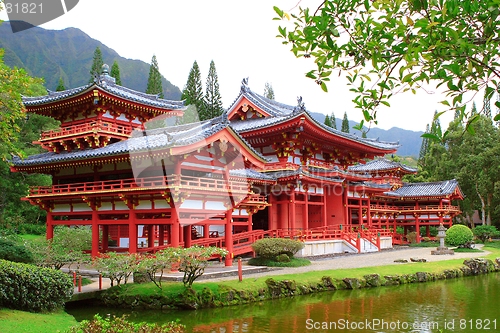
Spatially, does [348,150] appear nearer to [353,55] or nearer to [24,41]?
[353,55]

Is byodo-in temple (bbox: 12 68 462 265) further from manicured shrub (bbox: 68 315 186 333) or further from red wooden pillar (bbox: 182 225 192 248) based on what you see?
manicured shrub (bbox: 68 315 186 333)

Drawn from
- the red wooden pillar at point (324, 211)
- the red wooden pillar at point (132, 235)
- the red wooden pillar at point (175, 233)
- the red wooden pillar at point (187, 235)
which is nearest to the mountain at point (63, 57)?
the red wooden pillar at point (324, 211)

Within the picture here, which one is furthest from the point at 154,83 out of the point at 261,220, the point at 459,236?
the point at 459,236

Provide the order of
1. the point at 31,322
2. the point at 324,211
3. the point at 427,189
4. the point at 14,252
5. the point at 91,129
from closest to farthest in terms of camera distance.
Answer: the point at 31,322, the point at 14,252, the point at 91,129, the point at 324,211, the point at 427,189

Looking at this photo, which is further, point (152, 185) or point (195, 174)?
point (195, 174)

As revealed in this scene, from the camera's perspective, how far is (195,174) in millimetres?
22375

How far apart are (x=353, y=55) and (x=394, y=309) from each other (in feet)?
36.7

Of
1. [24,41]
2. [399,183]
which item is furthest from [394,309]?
[24,41]

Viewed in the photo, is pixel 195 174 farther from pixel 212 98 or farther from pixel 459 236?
pixel 212 98

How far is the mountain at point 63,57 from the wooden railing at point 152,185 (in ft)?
298

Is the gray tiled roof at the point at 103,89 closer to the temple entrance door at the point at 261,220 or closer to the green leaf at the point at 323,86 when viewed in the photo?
the temple entrance door at the point at 261,220

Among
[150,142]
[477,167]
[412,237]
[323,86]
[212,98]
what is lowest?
[412,237]

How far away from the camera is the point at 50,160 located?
24.1 metres

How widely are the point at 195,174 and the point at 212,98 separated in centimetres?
3914
